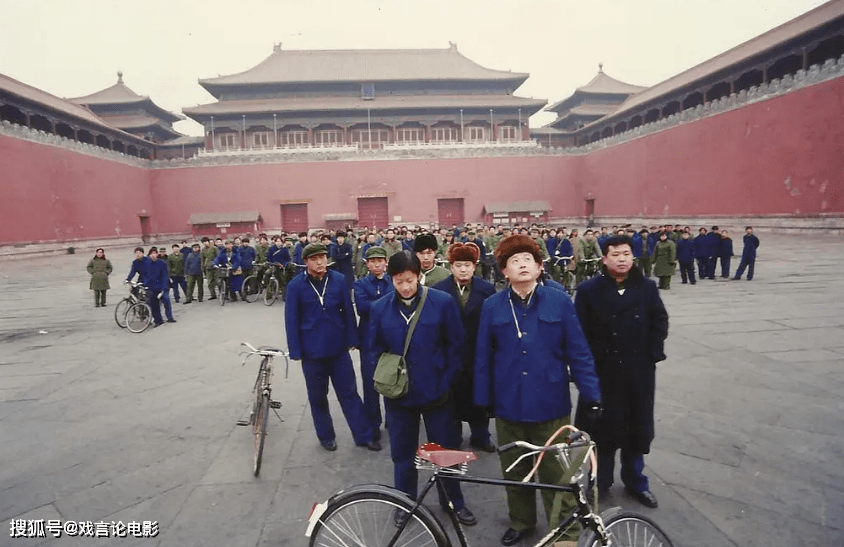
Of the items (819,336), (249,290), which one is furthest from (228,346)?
(819,336)

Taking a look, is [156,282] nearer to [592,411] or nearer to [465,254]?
[465,254]

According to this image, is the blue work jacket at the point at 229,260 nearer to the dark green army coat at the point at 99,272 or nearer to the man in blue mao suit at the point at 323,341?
the dark green army coat at the point at 99,272

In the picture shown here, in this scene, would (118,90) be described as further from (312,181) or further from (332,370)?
(332,370)

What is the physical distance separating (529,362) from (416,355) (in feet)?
1.87

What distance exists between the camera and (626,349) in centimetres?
247

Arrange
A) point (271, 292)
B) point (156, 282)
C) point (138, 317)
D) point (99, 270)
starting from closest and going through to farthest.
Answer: point (138, 317) < point (156, 282) < point (99, 270) < point (271, 292)

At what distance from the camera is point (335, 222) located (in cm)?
2672

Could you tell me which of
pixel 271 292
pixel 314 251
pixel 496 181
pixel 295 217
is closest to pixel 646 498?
pixel 314 251

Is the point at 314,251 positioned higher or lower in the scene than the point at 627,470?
higher

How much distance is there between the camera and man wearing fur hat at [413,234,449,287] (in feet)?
11.6

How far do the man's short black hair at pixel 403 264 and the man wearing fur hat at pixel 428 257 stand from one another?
3.68 feet

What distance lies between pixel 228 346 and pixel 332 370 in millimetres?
3330

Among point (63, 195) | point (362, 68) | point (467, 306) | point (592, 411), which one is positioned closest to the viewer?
point (592, 411)

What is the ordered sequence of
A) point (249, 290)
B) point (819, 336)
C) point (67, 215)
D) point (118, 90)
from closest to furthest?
1. point (819, 336)
2. point (249, 290)
3. point (67, 215)
4. point (118, 90)
